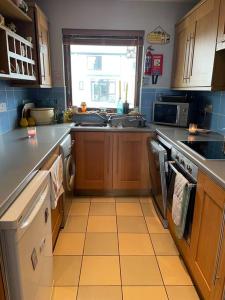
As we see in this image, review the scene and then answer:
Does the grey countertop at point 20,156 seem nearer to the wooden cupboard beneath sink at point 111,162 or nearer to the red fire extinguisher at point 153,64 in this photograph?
the wooden cupboard beneath sink at point 111,162

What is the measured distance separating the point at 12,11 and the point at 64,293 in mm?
2231

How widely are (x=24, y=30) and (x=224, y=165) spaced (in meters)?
2.23

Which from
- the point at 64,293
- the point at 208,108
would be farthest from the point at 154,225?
the point at 208,108

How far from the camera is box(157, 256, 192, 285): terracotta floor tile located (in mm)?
1611

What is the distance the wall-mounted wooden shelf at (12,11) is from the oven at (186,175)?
68.1 inches

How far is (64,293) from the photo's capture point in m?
1.50

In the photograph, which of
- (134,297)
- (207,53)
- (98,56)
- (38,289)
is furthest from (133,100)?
(38,289)

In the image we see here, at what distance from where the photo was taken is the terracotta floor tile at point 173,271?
161 centimetres

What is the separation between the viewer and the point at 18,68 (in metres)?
1.97

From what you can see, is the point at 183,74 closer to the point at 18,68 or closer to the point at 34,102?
the point at 18,68

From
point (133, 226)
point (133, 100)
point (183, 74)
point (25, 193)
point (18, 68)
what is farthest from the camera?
point (133, 100)

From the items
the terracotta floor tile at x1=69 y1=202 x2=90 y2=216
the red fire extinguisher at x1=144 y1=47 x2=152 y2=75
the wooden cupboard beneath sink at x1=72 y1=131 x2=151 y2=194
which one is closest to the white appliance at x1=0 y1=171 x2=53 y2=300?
the terracotta floor tile at x1=69 y1=202 x2=90 y2=216

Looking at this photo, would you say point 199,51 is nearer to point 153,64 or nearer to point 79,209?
point 153,64

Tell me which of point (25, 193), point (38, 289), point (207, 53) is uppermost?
point (207, 53)
